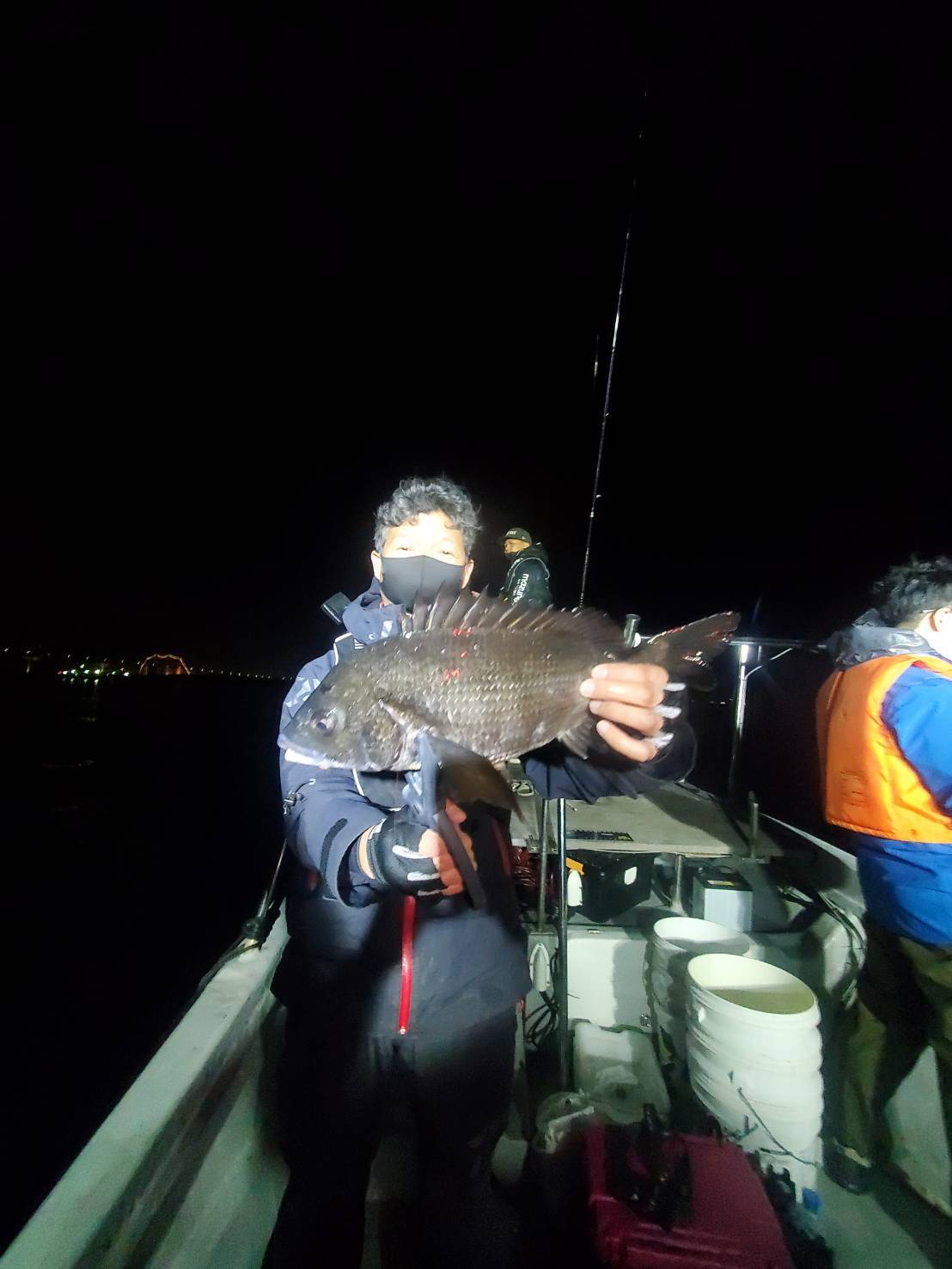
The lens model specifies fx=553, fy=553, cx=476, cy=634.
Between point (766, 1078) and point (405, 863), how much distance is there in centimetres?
236

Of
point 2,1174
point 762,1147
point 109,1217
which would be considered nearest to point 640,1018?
point 762,1147

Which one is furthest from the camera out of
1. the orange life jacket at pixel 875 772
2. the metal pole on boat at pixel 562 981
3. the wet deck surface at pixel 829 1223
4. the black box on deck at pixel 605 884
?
the black box on deck at pixel 605 884

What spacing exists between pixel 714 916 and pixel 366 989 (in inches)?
121

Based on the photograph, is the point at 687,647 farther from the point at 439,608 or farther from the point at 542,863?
the point at 542,863

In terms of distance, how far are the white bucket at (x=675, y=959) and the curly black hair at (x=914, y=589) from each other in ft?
7.18

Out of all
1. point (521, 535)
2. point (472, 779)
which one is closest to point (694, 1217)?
point (472, 779)

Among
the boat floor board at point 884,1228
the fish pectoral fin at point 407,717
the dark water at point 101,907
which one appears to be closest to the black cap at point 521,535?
the fish pectoral fin at point 407,717

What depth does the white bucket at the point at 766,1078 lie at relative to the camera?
2.60 metres

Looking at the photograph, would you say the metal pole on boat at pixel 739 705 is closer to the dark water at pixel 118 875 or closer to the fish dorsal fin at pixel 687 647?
the dark water at pixel 118 875

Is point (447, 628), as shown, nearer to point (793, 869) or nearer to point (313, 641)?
point (793, 869)

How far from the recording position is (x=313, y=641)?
109m

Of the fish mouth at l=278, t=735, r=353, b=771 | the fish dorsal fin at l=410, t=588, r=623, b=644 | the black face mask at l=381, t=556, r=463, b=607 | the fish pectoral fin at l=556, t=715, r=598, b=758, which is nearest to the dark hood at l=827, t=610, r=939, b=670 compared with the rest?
the fish dorsal fin at l=410, t=588, r=623, b=644

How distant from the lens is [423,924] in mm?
2021

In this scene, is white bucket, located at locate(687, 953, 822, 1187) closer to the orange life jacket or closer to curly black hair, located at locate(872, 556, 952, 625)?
the orange life jacket
